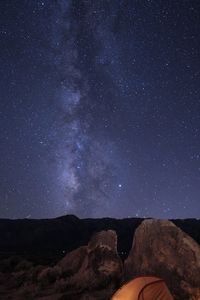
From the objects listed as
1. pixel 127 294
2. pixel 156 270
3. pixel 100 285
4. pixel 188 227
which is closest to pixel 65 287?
pixel 100 285

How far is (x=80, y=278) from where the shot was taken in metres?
17.2

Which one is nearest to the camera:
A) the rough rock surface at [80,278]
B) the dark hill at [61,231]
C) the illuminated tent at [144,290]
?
the illuminated tent at [144,290]

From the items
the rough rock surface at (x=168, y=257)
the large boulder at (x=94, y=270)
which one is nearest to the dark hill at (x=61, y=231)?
the large boulder at (x=94, y=270)

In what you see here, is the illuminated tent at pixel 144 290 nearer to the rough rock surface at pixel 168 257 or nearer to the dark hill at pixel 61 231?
the rough rock surface at pixel 168 257

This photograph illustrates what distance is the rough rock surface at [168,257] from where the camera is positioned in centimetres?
1393

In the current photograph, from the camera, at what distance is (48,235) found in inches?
2346

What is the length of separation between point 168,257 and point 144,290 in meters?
3.47

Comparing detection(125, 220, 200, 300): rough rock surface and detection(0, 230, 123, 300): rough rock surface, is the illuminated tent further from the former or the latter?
detection(0, 230, 123, 300): rough rock surface

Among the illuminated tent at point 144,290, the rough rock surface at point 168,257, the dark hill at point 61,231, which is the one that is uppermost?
the dark hill at point 61,231

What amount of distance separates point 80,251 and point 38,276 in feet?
9.14

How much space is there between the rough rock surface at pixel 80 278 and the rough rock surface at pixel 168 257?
3.26ft

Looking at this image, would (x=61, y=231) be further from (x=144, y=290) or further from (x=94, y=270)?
(x=144, y=290)

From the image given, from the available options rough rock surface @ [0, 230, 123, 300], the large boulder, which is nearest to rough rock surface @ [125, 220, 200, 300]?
the large boulder

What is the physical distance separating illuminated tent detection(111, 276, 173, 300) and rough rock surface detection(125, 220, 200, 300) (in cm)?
182
